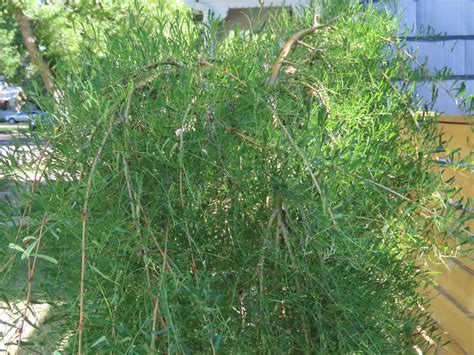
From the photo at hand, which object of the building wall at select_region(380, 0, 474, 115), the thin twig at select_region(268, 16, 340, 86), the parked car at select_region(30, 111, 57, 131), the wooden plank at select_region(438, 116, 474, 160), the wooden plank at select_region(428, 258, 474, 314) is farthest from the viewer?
the building wall at select_region(380, 0, 474, 115)

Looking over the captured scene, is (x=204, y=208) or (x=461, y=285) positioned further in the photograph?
(x=461, y=285)

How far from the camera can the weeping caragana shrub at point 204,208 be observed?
1.14 meters

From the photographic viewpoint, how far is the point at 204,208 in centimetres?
130

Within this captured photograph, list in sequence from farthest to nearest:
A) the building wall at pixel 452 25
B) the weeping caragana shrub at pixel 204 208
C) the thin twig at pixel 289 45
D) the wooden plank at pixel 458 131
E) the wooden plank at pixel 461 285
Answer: the building wall at pixel 452 25 < the wooden plank at pixel 461 285 < the wooden plank at pixel 458 131 < the thin twig at pixel 289 45 < the weeping caragana shrub at pixel 204 208

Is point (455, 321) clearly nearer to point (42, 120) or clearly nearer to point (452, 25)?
point (452, 25)

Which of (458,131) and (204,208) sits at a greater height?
(204,208)

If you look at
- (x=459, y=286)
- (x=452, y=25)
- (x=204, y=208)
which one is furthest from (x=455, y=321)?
(x=204, y=208)

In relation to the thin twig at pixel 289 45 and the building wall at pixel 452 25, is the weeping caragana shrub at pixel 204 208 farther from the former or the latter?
the building wall at pixel 452 25

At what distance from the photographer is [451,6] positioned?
10.5 ft

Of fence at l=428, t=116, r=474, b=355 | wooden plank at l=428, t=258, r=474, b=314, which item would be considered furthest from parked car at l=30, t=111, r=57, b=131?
wooden plank at l=428, t=258, r=474, b=314

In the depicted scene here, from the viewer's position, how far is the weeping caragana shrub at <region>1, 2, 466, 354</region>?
1.14m

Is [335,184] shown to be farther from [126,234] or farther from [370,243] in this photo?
[126,234]

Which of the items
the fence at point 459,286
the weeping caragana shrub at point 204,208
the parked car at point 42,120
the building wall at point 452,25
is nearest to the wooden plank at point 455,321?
the fence at point 459,286

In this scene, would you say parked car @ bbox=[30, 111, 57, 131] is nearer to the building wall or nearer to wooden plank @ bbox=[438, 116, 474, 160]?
wooden plank @ bbox=[438, 116, 474, 160]
